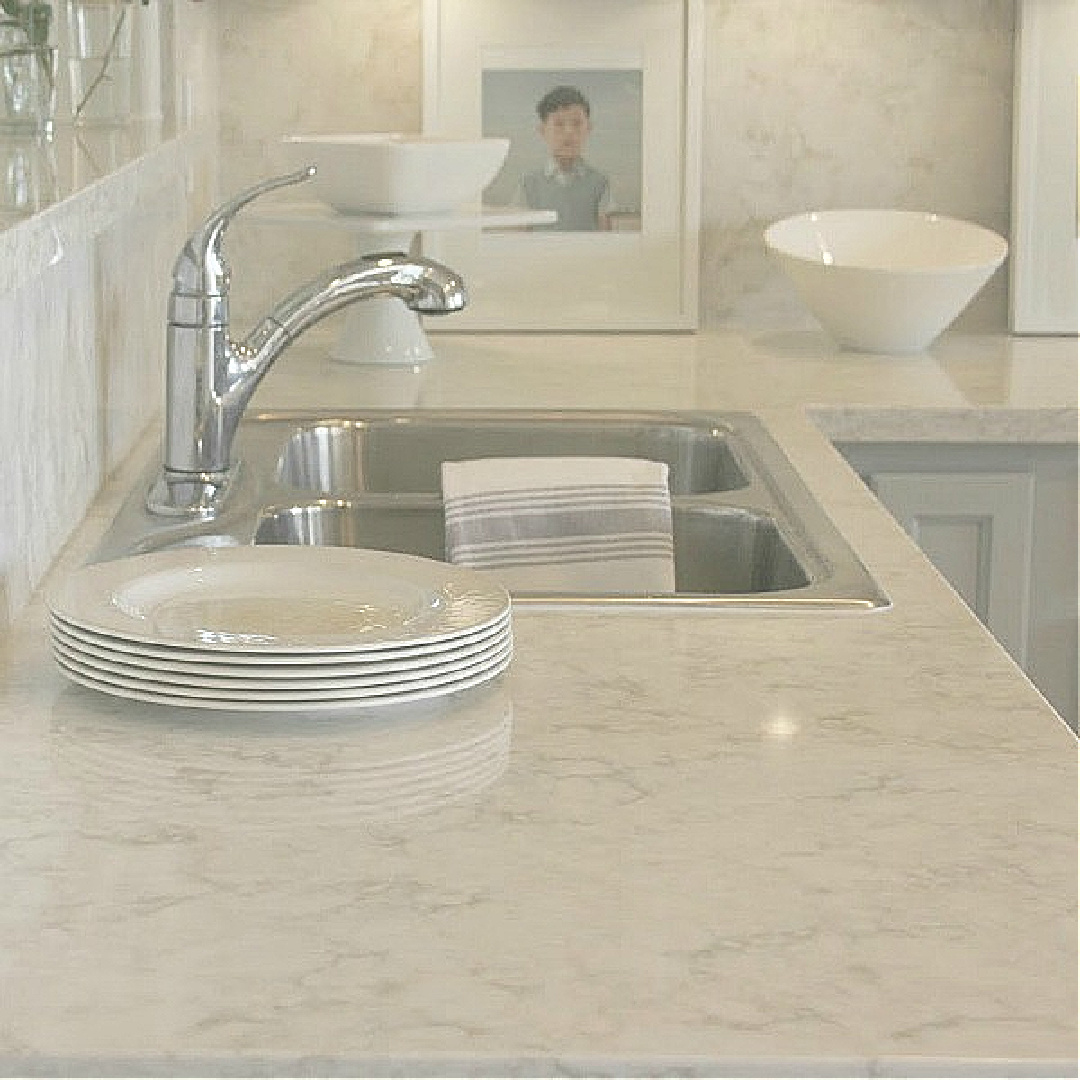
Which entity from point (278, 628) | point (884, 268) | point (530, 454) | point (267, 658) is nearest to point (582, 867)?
point (267, 658)

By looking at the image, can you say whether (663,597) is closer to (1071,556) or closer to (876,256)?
(1071,556)

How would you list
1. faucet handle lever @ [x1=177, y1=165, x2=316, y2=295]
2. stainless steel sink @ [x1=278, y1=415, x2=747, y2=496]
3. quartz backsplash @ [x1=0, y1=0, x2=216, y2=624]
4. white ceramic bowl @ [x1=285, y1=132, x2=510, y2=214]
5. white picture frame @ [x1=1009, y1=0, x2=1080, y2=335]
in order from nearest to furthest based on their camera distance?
quartz backsplash @ [x1=0, y1=0, x2=216, y2=624] → faucet handle lever @ [x1=177, y1=165, x2=316, y2=295] → stainless steel sink @ [x1=278, y1=415, x2=747, y2=496] → white ceramic bowl @ [x1=285, y1=132, x2=510, y2=214] → white picture frame @ [x1=1009, y1=0, x2=1080, y2=335]

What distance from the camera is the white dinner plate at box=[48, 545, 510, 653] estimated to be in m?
1.36

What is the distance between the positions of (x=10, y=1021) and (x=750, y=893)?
350mm

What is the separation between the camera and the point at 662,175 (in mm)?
3115

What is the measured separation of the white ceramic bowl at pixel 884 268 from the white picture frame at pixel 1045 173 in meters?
0.09

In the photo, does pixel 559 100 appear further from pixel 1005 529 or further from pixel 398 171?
pixel 1005 529

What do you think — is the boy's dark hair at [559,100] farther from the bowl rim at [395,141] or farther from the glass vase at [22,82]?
the glass vase at [22,82]

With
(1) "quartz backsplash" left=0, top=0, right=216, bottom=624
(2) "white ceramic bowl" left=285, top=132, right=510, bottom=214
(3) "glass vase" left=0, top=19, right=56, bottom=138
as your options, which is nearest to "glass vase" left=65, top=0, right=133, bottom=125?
(1) "quartz backsplash" left=0, top=0, right=216, bottom=624

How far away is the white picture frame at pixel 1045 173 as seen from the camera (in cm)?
306

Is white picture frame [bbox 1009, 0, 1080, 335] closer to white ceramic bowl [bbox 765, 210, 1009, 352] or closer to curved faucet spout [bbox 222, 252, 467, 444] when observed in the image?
white ceramic bowl [bbox 765, 210, 1009, 352]

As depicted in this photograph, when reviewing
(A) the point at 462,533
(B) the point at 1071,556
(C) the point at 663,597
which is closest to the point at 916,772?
(C) the point at 663,597

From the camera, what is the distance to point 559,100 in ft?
10.1

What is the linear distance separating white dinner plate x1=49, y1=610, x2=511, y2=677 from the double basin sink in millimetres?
310
